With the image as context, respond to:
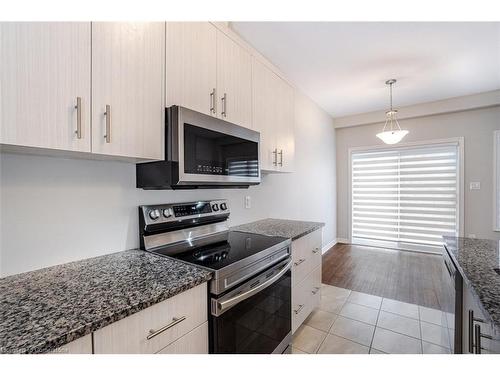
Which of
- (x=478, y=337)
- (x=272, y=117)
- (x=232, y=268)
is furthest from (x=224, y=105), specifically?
(x=478, y=337)

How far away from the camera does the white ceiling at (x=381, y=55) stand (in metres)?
1.96

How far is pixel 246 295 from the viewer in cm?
122

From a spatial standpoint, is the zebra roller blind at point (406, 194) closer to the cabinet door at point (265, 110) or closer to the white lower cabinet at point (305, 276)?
the white lower cabinet at point (305, 276)

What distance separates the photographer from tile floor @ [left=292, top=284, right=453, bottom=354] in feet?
5.73

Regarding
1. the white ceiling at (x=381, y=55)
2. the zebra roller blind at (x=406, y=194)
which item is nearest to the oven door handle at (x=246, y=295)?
the white ceiling at (x=381, y=55)

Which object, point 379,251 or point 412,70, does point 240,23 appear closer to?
point 412,70

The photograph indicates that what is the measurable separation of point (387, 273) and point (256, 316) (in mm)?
2696

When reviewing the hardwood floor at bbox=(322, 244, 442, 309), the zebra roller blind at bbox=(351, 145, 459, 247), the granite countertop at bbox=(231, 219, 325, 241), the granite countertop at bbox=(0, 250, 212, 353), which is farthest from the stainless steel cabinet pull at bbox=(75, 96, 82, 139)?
the zebra roller blind at bbox=(351, 145, 459, 247)

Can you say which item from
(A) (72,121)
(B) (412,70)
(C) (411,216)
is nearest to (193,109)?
(A) (72,121)

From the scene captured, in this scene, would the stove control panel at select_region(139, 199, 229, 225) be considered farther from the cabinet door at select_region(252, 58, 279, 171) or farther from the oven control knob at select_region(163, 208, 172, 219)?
the cabinet door at select_region(252, 58, 279, 171)

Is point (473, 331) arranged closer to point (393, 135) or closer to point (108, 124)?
point (108, 124)

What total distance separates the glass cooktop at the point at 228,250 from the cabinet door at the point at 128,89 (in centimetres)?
58
